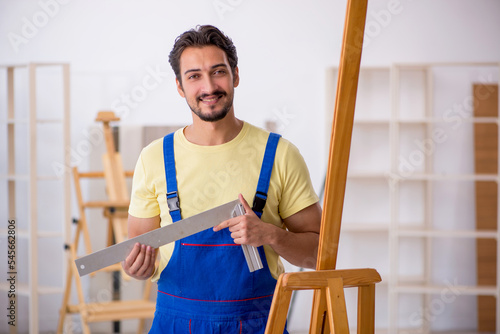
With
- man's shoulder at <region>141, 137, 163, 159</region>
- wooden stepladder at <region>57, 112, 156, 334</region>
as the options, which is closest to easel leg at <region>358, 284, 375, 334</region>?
man's shoulder at <region>141, 137, 163, 159</region>

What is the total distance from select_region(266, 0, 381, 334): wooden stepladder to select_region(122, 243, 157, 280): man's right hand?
0.34 metres

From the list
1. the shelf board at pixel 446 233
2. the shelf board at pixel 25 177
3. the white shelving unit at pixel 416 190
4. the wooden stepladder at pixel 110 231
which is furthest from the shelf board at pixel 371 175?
the shelf board at pixel 25 177

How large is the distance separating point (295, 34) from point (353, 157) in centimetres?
120

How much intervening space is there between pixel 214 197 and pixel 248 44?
11.6 feet

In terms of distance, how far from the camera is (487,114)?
488cm

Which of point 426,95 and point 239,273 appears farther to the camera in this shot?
point 426,95

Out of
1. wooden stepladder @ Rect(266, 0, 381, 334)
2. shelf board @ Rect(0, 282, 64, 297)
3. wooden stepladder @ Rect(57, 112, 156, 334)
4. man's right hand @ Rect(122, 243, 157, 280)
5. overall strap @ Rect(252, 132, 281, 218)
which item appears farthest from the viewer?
shelf board @ Rect(0, 282, 64, 297)

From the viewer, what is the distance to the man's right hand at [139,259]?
1.40m

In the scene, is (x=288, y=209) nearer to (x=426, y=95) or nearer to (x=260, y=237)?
(x=260, y=237)

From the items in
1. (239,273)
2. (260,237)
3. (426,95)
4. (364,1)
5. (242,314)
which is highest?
(426,95)

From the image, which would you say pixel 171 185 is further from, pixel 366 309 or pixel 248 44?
pixel 248 44

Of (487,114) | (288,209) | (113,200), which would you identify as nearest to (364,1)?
(288,209)

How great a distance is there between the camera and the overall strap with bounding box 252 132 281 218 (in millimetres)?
1511

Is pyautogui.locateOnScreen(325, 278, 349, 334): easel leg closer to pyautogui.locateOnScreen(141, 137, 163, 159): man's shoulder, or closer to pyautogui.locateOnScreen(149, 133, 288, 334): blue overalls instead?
pyautogui.locateOnScreen(149, 133, 288, 334): blue overalls
